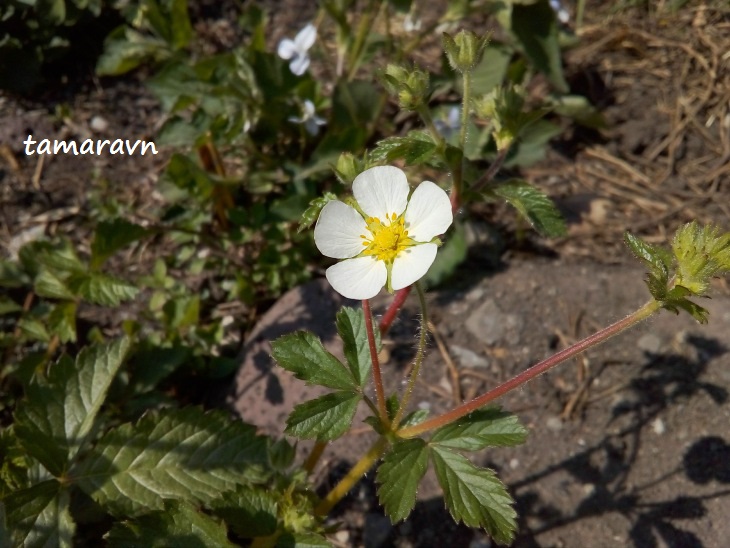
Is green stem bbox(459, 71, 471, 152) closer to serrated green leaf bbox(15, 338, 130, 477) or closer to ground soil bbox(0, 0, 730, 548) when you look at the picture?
ground soil bbox(0, 0, 730, 548)

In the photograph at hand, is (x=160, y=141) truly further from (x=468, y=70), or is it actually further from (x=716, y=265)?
(x=716, y=265)

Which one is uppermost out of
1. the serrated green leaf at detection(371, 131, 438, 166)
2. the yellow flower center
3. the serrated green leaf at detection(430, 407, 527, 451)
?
the serrated green leaf at detection(371, 131, 438, 166)

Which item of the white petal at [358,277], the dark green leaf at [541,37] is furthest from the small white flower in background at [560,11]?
the white petal at [358,277]

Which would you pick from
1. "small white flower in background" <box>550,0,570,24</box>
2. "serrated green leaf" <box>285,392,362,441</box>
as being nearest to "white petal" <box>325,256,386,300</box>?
"serrated green leaf" <box>285,392,362,441</box>

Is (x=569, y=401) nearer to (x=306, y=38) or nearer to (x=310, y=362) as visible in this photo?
(x=310, y=362)

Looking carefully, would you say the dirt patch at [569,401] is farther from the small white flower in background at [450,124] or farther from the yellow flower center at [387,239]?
the yellow flower center at [387,239]

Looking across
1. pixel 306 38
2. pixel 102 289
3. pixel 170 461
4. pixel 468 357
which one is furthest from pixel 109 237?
pixel 468 357

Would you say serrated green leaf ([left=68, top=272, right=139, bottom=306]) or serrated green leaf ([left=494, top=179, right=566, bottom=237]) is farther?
serrated green leaf ([left=68, top=272, right=139, bottom=306])
